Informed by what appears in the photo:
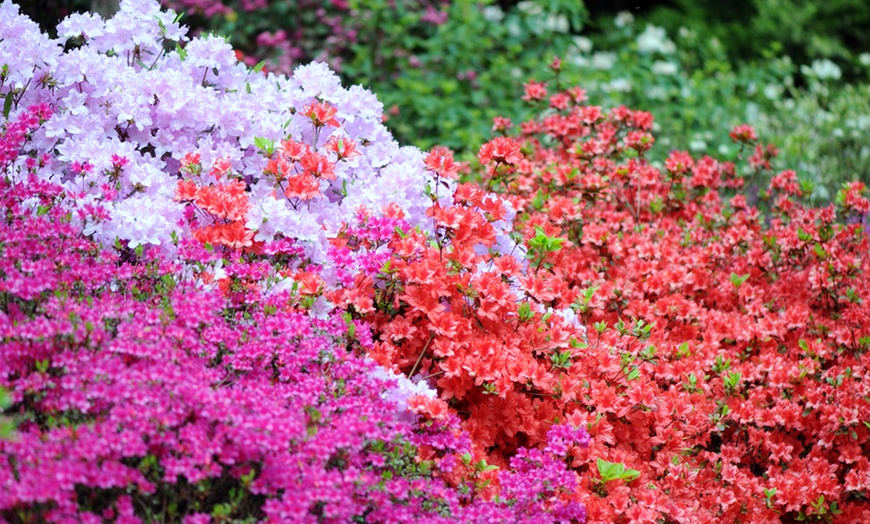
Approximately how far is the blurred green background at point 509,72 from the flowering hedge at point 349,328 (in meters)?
2.43

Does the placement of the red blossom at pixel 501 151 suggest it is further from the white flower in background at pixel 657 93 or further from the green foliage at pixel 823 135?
the white flower in background at pixel 657 93

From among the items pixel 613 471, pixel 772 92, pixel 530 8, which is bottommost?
pixel 613 471

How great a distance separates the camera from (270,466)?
1945 millimetres

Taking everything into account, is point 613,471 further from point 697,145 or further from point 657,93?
point 657,93

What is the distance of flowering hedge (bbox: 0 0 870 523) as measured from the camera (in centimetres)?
194

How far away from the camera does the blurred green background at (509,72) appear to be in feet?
19.9

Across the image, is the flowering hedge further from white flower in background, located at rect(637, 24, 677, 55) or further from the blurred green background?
white flower in background, located at rect(637, 24, 677, 55)

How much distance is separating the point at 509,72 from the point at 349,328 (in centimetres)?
441

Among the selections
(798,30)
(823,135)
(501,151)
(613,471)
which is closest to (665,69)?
(823,135)

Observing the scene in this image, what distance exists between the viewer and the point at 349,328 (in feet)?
7.95

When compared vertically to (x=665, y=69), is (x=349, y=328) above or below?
below

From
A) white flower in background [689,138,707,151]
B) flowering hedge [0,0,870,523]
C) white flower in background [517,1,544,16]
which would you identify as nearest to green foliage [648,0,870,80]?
white flower in background [517,1,544,16]

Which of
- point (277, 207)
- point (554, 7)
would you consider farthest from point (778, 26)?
point (277, 207)

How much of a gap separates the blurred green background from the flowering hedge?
2.43 meters
